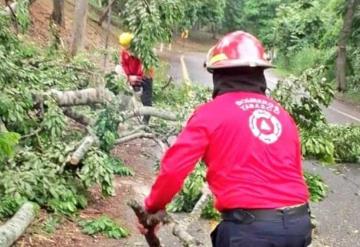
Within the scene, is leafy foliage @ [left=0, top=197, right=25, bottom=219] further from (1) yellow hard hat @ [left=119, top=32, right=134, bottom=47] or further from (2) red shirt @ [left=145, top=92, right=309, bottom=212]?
(1) yellow hard hat @ [left=119, top=32, right=134, bottom=47]

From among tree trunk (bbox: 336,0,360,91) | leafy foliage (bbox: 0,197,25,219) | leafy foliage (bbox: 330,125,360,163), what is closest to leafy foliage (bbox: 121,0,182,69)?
leafy foliage (bbox: 330,125,360,163)

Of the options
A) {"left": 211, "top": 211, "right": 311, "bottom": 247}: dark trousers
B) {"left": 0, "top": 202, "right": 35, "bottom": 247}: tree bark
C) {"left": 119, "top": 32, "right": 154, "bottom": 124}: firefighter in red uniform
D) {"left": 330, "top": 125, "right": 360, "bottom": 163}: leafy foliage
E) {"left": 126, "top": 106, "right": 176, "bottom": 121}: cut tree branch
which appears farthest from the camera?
{"left": 119, "top": 32, "right": 154, "bottom": 124}: firefighter in red uniform

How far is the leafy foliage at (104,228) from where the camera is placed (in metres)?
Result: 5.92

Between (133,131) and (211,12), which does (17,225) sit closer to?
(133,131)

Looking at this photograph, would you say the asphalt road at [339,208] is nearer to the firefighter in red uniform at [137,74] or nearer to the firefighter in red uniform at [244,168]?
the firefighter in red uniform at [137,74]

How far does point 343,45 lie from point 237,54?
815 inches

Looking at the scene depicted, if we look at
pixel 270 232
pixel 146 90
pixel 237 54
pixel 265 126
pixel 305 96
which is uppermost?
pixel 237 54

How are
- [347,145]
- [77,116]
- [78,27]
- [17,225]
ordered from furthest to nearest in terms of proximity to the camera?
[78,27]
[347,145]
[77,116]
[17,225]

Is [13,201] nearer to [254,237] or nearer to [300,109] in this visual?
[254,237]

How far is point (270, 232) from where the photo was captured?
2.95 metres

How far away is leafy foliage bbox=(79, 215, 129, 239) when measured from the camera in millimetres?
5918

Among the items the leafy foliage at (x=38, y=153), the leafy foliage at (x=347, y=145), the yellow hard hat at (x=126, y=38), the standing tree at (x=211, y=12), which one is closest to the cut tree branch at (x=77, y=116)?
the leafy foliage at (x=38, y=153)

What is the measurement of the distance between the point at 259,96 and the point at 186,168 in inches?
21.9

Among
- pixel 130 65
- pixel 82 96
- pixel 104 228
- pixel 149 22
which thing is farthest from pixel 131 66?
pixel 104 228
